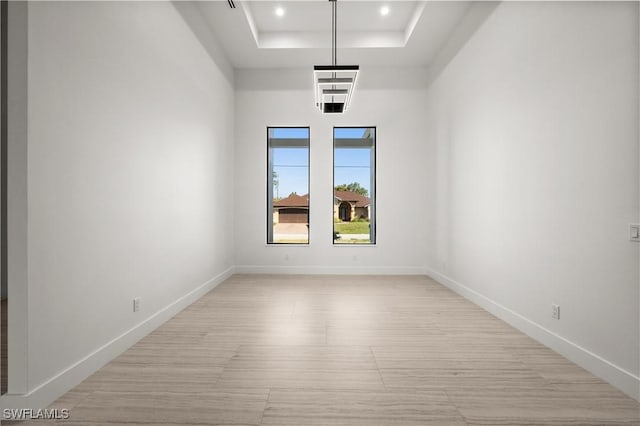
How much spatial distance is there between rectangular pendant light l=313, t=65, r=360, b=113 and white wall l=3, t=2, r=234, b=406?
1627 millimetres

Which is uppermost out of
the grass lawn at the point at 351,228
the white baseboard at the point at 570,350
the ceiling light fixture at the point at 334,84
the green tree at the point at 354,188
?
the ceiling light fixture at the point at 334,84

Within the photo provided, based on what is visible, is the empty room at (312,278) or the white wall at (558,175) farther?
the white wall at (558,175)

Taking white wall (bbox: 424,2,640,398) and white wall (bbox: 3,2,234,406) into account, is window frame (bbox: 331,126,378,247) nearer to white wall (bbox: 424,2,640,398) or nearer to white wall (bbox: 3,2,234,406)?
white wall (bbox: 424,2,640,398)

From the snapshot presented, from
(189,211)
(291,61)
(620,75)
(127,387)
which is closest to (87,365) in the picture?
(127,387)

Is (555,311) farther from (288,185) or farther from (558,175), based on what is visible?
(288,185)

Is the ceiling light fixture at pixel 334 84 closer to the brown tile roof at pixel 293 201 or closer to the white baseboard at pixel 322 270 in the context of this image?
the brown tile roof at pixel 293 201

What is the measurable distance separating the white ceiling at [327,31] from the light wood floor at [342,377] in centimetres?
394

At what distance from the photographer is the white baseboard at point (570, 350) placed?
7.04 ft

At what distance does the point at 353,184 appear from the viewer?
21.4 feet

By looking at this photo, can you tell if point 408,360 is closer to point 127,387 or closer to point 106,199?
point 127,387

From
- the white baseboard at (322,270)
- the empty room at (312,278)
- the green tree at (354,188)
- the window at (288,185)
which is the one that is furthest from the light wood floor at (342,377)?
the green tree at (354,188)

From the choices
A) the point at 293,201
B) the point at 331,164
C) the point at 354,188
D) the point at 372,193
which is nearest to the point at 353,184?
the point at 354,188

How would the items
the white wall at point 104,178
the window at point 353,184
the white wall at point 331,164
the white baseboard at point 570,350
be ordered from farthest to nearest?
the window at point 353,184
the white wall at point 331,164
the white baseboard at point 570,350
the white wall at point 104,178

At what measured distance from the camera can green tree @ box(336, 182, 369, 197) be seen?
6.51m
